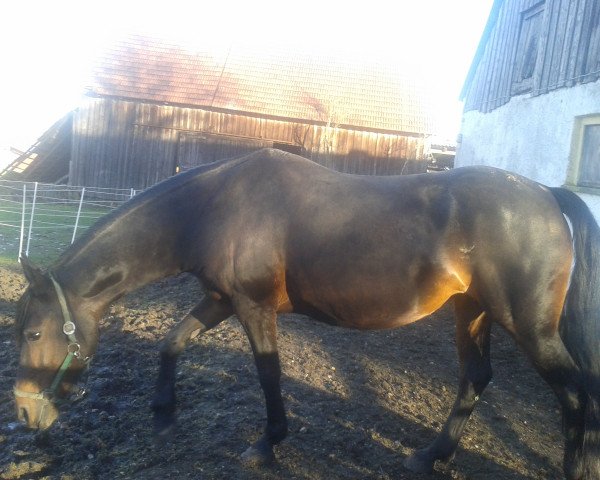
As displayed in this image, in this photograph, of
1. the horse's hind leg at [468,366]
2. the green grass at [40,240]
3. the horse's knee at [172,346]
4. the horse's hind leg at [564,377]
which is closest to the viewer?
the horse's hind leg at [564,377]

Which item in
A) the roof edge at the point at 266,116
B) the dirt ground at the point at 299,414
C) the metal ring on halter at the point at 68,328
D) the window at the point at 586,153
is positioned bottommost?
the dirt ground at the point at 299,414

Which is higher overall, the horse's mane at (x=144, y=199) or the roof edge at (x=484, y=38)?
the roof edge at (x=484, y=38)

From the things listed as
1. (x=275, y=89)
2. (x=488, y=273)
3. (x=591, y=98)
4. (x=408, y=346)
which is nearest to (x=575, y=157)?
(x=591, y=98)

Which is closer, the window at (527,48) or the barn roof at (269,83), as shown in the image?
the window at (527,48)

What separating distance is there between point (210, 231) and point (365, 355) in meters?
2.61

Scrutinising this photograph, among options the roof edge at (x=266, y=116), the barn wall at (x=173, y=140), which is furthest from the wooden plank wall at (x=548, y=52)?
the barn wall at (x=173, y=140)

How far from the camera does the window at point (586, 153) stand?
729cm

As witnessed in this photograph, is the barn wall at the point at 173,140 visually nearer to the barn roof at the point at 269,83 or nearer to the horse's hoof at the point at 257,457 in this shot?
the barn roof at the point at 269,83

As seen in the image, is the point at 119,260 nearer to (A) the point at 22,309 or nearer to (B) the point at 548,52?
(A) the point at 22,309

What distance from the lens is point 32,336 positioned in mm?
3307

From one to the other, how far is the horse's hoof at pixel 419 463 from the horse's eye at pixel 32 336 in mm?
2638

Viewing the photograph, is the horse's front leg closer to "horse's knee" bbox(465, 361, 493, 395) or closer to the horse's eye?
the horse's eye

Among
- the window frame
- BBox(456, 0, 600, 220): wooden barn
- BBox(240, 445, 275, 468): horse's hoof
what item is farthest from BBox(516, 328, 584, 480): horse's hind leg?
the window frame

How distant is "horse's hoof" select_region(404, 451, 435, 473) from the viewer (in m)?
3.36
